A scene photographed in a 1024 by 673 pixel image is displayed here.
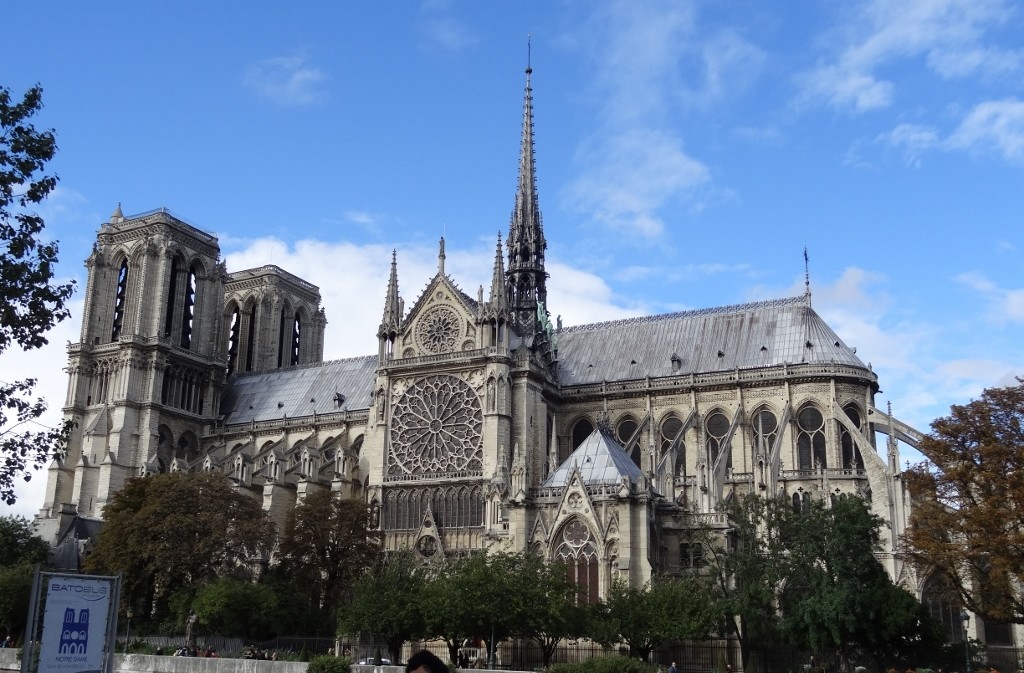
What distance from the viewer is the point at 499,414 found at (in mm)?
58531

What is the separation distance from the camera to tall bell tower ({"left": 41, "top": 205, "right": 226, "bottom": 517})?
71.4m

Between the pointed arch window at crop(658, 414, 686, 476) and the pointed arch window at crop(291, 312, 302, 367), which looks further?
the pointed arch window at crop(291, 312, 302, 367)

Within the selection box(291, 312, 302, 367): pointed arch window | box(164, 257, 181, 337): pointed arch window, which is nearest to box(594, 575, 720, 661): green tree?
box(164, 257, 181, 337): pointed arch window

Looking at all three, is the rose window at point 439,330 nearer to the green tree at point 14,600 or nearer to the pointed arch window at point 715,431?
the pointed arch window at point 715,431

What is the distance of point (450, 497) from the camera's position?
59.1 m

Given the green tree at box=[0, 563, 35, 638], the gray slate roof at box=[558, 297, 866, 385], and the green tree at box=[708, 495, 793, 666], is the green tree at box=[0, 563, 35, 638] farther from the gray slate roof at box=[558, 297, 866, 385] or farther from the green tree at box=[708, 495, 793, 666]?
the gray slate roof at box=[558, 297, 866, 385]

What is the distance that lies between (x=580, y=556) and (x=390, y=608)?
736 cm

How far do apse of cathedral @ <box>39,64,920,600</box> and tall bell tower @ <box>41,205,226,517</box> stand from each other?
0.47 ft

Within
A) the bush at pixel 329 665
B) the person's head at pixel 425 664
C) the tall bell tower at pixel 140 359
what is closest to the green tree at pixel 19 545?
the tall bell tower at pixel 140 359

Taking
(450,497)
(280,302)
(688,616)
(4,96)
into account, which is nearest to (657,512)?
(688,616)

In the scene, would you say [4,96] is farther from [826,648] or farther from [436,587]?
[826,648]

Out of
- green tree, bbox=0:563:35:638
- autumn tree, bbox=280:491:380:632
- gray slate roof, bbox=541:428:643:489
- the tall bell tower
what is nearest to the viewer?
gray slate roof, bbox=541:428:643:489

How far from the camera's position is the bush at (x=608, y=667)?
31.8 metres

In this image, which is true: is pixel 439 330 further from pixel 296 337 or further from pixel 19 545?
pixel 296 337
